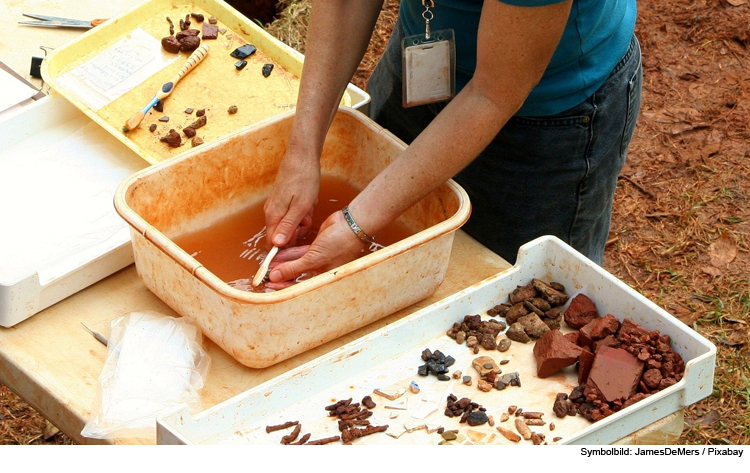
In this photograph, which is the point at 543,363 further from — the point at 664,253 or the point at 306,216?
the point at 664,253

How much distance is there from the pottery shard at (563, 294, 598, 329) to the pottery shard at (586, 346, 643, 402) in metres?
0.10

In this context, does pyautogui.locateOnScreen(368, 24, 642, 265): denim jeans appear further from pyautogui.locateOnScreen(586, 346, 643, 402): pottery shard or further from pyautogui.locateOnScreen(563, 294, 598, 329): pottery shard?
pyautogui.locateOnScreen(586, 346, 643, 402): pottery shard

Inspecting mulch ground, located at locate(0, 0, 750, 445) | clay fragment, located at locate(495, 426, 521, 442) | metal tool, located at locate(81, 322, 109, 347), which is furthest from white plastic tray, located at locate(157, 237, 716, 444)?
mulch ground, located at locate(0, 0, 750, 445)

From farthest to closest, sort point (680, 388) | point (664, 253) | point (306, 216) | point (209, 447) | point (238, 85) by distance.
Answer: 1. point (664, 253)
2. point (238, 85)
3. point (306, 216)
4. point (680, 388)
5. point (209, 447)

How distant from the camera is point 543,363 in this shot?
1.27 metres

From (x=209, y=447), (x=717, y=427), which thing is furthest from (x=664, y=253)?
(x=209, y=447)

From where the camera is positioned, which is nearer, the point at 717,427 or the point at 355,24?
the point at 355,24


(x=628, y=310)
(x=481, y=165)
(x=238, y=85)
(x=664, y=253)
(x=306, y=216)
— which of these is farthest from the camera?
(x=664, y=253)

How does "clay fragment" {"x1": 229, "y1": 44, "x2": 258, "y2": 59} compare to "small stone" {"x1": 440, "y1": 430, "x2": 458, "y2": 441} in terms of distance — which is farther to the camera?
"clay fragment" {"x1": 229, "y1": 44, "x2": 258, "y2": 59}

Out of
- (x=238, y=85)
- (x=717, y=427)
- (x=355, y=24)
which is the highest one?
(x=355, y=24)

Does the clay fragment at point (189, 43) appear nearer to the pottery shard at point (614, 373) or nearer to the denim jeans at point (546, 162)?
the denim jeans at point (546, 162)

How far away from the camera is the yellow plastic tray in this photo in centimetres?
172

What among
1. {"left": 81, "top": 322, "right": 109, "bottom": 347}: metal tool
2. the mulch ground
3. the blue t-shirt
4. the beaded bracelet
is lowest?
the mulch ground

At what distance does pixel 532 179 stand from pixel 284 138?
432 millimetres
